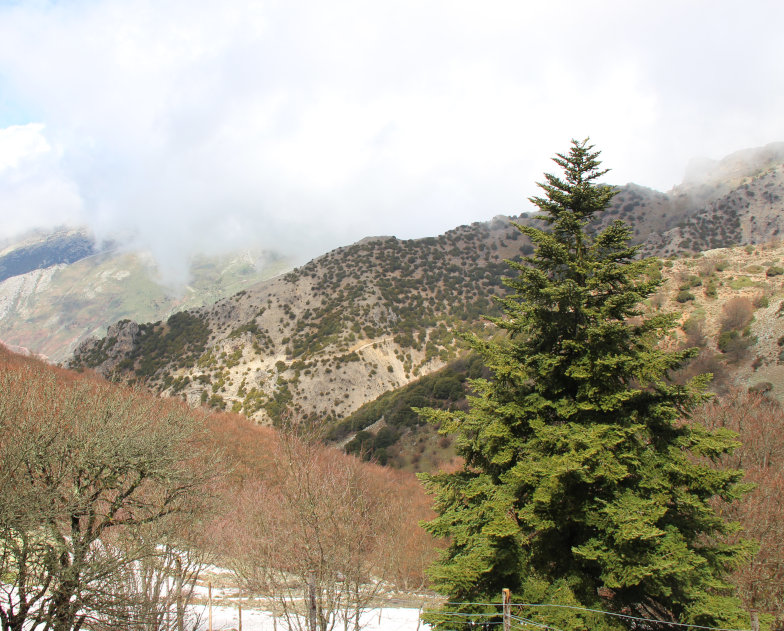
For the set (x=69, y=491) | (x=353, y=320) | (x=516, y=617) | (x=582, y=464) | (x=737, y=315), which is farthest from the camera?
(x=353, y=320)

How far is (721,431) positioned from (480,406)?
16.2ft

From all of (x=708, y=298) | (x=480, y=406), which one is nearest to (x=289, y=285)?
(x=708, y=298)

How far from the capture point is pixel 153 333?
10850 cm

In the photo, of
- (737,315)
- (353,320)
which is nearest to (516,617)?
(737,315)

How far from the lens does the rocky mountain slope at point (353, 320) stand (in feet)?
276

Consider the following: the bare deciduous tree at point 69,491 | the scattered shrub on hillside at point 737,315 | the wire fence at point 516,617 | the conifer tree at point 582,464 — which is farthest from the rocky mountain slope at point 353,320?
the wire fence at point 516,617

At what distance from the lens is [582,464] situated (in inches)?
380

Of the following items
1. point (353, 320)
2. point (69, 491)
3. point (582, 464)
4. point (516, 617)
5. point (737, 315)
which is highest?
point (353, 320)

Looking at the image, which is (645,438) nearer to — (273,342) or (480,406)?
(480,406)

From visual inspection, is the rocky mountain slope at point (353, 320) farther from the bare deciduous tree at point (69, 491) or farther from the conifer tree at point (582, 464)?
the conifer tree at point (582, 464)

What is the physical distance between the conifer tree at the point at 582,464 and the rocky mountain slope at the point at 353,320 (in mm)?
62768

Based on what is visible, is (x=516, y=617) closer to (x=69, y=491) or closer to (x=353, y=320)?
(x=69, y=491)

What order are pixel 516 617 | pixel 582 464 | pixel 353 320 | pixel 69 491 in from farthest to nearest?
1. pixel 353 320
2. pixel 69 491
3. pixel 582 464
4. pixel 516 617

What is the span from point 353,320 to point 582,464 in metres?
86.2
